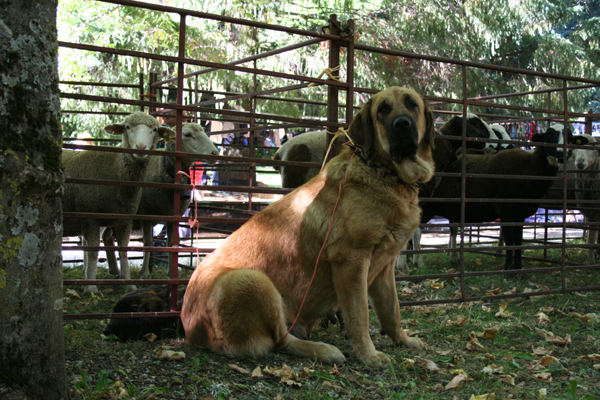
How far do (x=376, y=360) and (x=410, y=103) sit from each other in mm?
1886

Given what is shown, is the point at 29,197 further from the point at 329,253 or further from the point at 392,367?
the point at 392,367

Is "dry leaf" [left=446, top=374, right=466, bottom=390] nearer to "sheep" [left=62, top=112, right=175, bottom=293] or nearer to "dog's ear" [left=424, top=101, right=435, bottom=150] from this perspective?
"dog's ear" [left=424, top=101, right=435, bottom=150]

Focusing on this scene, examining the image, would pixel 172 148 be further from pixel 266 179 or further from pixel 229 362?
pixel 266 179

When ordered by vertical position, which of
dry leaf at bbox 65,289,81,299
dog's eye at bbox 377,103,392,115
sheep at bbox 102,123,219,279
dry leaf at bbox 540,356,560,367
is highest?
dog's eye at bbox 377,103,392,115

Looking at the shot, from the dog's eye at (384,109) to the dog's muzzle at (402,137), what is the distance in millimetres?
147

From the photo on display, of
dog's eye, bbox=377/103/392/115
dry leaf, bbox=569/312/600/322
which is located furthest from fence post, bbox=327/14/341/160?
dry leaf, bbox=569/312/600/322

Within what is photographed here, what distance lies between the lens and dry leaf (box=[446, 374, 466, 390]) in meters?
3.22

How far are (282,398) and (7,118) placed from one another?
2061 mm

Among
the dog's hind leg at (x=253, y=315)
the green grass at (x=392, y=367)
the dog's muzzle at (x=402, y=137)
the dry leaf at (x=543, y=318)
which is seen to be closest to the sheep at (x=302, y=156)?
the green grass at (x=392, y=367)

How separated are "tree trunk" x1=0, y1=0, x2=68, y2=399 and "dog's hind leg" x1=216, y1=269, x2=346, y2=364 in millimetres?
1211

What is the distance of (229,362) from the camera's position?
3.46 meters

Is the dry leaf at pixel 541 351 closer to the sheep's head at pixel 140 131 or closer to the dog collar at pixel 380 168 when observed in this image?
the dog collar at pixel 380 168

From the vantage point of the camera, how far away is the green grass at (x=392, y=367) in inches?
119

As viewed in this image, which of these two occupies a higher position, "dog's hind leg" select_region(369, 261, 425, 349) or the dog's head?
the dog's head
